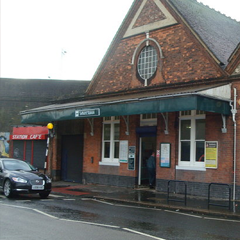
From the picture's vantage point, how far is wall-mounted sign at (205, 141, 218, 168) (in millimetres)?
16031

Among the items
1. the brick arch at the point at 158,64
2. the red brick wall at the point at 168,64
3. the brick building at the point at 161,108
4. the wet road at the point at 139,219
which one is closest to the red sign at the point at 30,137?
the brick building at the point at 161,108

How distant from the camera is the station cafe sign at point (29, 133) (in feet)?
81.6

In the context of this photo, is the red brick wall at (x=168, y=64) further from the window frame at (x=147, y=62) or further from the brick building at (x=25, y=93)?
the brick building at (x=25, y=93)

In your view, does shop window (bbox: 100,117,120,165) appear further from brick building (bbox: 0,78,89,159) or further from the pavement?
brick building (bbox: 0,78,89,159)

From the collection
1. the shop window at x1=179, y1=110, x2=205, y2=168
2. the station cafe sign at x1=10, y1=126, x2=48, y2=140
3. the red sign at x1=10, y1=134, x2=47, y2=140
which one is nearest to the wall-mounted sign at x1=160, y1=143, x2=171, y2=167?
the shop window at x1=179, y1=110, x2=205, y2=168

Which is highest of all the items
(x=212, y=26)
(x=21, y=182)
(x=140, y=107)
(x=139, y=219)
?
(x=212, y=26)

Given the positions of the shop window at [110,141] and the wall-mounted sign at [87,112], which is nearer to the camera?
the wall-mounted sign at [87,112]

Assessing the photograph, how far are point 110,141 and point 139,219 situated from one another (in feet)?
33.1

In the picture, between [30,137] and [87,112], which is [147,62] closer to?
[87,112]

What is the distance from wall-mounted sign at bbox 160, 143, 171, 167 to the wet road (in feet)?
13.9

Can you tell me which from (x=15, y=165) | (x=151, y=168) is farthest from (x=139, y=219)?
(x=151, y=168)

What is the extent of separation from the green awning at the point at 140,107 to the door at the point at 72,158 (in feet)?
8.56

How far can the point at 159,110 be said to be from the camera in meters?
15.7

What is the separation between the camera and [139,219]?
10969 mm
